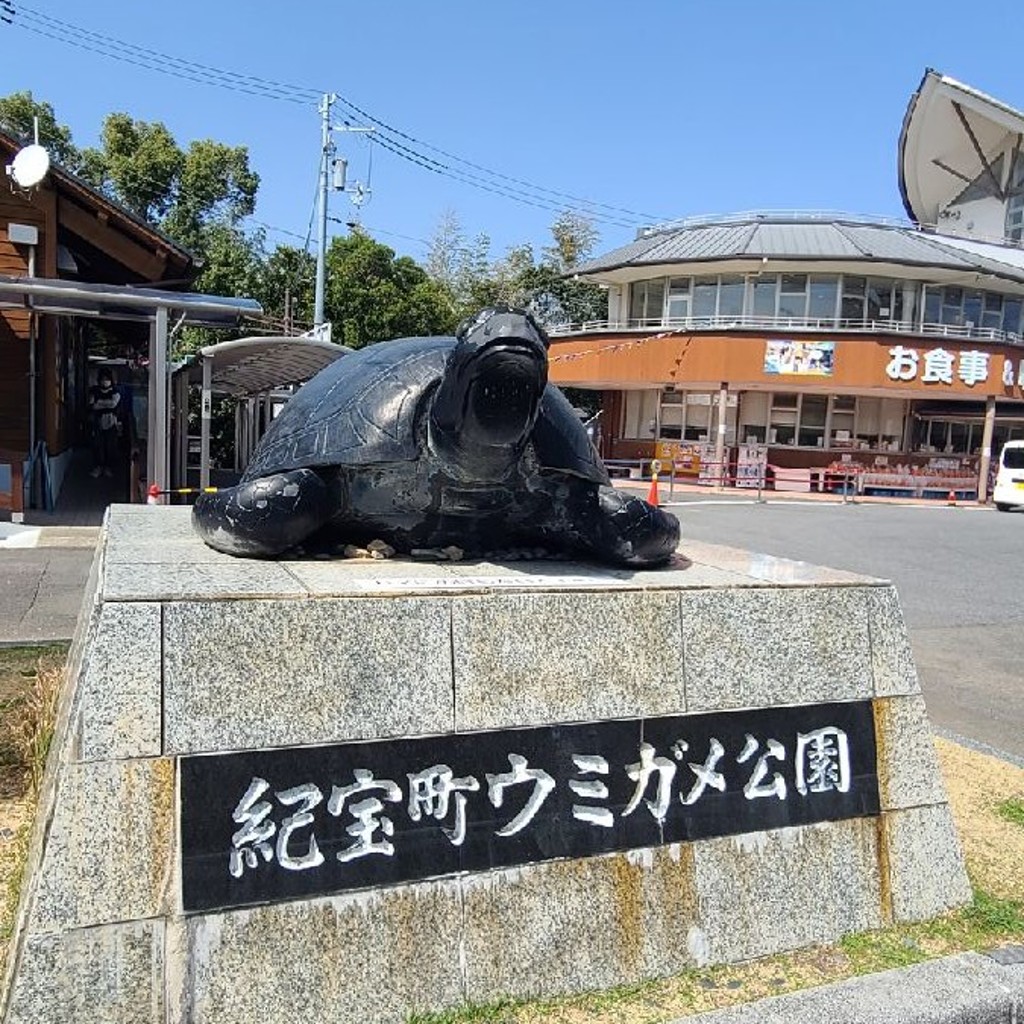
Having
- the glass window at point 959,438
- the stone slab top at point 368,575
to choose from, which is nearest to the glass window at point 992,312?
the glass window at point 959,438

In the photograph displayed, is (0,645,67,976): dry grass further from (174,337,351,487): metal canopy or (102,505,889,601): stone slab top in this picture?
(174,337,351,487): metal canopy

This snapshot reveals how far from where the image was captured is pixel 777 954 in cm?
291

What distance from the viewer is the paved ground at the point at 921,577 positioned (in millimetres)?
6070

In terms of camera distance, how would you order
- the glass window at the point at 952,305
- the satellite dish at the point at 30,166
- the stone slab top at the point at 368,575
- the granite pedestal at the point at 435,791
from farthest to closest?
the glass window at the point at 952,305
the satellite dish at the point at 30,166
the stone slab top at the point at 368,575
the granite pedestal at the point at 435,791

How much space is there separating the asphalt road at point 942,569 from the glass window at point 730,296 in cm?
685

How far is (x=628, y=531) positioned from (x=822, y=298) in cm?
2350

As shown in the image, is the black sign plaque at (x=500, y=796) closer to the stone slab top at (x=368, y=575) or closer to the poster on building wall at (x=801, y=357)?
the stone slab top at (x=368, y=575)

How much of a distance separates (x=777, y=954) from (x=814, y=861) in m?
0.30

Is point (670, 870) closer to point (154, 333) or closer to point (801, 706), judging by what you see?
point (801, 706)

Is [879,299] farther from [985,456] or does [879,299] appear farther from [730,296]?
[985,456]

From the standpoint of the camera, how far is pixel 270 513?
3.14m

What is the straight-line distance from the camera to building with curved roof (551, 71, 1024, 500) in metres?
23.9

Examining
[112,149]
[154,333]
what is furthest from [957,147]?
[154,333]

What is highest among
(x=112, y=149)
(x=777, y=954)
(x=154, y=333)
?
(x=112, y=149)
